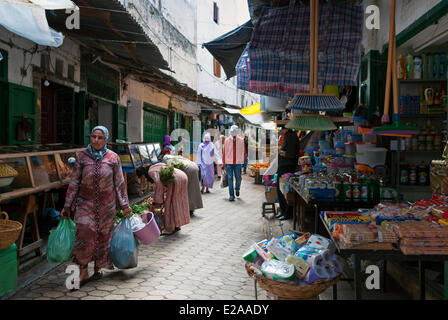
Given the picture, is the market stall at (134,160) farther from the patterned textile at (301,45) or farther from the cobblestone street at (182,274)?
the patterned textile at (301,45)

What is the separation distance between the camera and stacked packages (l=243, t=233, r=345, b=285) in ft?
9.38

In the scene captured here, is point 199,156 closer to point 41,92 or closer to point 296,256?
point 41,92

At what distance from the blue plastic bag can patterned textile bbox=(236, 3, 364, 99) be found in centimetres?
249

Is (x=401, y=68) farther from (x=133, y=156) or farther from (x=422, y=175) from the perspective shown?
(x=133, y=156)

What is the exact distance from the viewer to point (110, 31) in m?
6.85

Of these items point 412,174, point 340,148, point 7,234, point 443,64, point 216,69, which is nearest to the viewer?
point 7,234

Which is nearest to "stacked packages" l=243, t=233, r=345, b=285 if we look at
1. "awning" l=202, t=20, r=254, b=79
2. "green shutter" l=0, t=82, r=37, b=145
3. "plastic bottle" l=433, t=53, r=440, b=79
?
"plastic bottle" l=433, t=53, r=440, b=79

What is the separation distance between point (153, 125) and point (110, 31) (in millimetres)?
8721

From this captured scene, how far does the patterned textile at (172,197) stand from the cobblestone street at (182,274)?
0.31 metres

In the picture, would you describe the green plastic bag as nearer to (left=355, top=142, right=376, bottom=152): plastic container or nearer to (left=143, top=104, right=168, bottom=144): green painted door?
(left=355, top=142, right=376, bottom=152): plastic container

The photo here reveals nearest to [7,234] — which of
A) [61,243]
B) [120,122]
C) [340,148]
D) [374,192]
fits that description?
[61,243]

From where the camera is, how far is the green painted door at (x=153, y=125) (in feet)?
47.5

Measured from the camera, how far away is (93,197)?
4.64 m

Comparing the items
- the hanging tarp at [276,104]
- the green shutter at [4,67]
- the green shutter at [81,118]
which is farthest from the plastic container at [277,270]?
the green shutter at [81,118]
